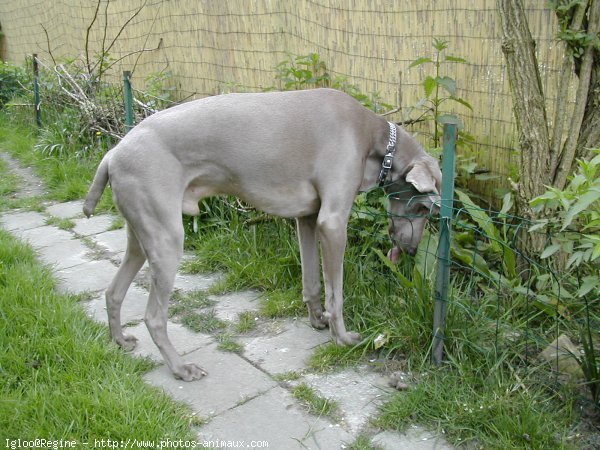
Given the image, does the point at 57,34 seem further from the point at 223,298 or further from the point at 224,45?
the point at 223,298

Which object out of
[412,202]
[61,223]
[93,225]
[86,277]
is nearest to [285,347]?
[412,202]

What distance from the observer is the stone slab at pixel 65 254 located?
4730 millimetres

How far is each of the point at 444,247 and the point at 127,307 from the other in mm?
2183

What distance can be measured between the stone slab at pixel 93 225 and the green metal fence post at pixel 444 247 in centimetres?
343

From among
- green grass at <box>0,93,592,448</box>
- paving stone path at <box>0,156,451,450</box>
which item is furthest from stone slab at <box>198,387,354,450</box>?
green grass at <box>0,93,592,448</box>

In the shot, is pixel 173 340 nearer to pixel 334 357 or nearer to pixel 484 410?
pixel 334 357

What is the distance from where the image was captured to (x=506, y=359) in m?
3.03

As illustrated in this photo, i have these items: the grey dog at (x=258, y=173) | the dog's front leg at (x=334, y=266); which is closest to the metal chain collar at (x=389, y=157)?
the grey dog at (x=258, y=173)

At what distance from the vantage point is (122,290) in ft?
11.4

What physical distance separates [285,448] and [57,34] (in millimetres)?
10314

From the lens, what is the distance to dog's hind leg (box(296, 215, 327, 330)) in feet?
12.2

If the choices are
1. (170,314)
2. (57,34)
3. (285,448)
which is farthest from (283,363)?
(57,34)

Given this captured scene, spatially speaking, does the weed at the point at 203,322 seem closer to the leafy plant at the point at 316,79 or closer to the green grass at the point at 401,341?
the green grass at the point at 401,341

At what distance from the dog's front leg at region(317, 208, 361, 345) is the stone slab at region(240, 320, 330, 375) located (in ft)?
0.64
